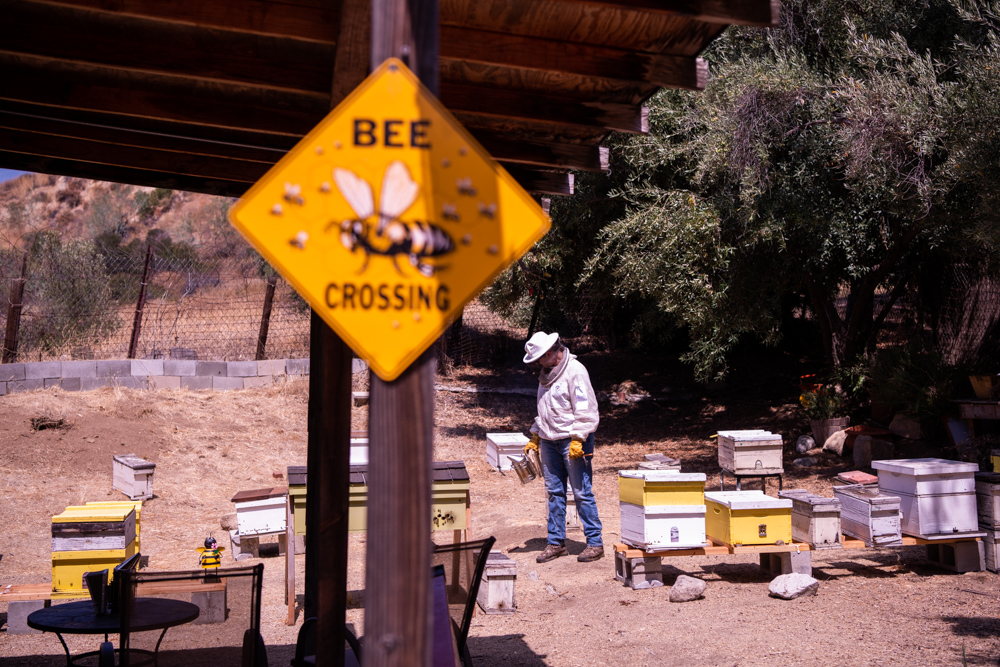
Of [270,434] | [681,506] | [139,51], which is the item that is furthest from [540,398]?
[270,434]

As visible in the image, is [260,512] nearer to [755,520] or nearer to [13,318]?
[755,520]

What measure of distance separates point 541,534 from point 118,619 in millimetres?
5085

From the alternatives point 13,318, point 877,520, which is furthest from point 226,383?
point 877,520

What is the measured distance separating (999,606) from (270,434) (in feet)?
31.2

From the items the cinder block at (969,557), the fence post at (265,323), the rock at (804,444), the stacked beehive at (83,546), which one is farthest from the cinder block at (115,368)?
the cinder block at (969,557)

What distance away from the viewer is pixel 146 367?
40.3ft

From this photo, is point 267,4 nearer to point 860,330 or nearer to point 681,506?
point 681,506

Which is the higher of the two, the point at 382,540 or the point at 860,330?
the point at 860,330

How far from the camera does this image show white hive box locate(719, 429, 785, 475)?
7949 millimetres

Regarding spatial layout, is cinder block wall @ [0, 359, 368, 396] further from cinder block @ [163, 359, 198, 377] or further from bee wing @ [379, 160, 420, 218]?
bee wing @ [379, 160, 420, 218]

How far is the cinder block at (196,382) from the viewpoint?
41.4 feet

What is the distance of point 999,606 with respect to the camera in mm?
5324

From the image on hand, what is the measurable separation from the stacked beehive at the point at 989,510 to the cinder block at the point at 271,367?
424 inches

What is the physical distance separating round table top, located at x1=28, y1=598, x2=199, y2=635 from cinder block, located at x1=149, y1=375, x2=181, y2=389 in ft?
29.6
